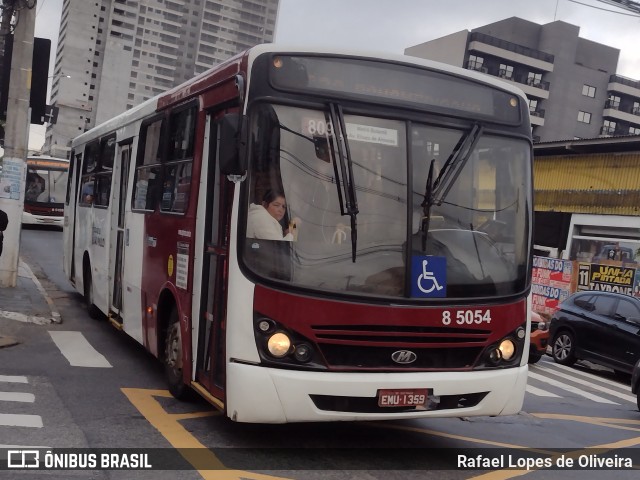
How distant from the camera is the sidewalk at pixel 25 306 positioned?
11.4 metres

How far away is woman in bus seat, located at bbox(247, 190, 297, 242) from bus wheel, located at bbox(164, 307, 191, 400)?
1.85 m

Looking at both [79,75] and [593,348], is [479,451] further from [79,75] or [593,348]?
[79,75]

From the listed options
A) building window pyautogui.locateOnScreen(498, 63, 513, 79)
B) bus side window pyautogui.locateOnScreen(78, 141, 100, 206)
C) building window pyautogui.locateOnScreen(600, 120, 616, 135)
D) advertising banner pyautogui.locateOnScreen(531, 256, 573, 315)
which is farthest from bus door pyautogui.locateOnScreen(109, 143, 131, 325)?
building window pyautogui.locateOnScreen(600, 120, 616, 135)

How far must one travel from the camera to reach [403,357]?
6020mm

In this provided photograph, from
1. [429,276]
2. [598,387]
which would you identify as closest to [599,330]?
[598,387]

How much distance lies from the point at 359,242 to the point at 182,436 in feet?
6.93

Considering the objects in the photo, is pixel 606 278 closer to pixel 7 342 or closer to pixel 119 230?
pixel 119 230

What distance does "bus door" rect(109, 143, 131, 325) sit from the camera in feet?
33.5

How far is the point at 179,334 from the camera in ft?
24.2

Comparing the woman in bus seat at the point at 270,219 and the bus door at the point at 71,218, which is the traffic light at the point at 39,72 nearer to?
the bus door at the point at 71,218

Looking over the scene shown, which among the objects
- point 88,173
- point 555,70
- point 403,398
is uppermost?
point 555,70

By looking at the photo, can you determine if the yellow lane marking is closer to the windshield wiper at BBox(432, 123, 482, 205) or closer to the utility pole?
the windshield wiper at BBox(432, 123, 482, 205)

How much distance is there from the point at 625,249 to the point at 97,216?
62.4 ft

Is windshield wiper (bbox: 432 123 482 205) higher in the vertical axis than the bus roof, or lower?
lower
